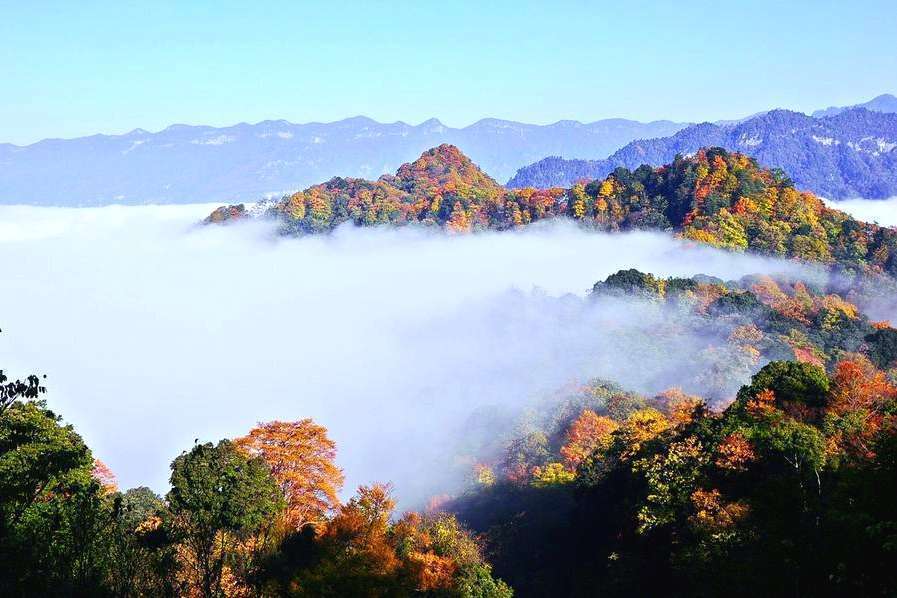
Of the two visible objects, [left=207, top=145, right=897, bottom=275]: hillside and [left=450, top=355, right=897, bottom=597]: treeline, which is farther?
[left=207, top=145, right=897, bottom=275]: hillside

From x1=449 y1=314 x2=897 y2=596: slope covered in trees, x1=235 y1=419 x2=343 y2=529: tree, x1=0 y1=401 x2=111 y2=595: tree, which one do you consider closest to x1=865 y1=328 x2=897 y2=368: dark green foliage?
x1=449 y1=314 x2=897 y2=596: slope covered in trees

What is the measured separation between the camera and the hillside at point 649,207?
337ft

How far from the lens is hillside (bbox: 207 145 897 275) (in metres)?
103

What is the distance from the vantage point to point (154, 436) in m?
89.5

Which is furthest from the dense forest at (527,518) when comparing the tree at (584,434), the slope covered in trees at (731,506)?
the tree at (584,434)

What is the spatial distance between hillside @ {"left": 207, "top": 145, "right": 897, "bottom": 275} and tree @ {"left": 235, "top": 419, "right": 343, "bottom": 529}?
8400 centimetres

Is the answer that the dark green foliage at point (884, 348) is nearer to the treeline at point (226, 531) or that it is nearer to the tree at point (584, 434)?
the tree at point (584, 434)

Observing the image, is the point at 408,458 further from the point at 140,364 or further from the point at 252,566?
the point at 140,364

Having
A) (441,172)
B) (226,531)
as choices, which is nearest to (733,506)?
(226,531)

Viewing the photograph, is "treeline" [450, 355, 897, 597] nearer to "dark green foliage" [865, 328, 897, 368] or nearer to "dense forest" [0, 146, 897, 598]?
"dense forest" [0, 146, 897, 598]

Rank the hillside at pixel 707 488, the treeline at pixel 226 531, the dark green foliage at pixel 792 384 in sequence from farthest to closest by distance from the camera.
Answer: the dark green foliage at pixel 792 384 → the treeline at pixel 226 531 → the hillside at pixel 707 488

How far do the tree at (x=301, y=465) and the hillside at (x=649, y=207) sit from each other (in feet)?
276

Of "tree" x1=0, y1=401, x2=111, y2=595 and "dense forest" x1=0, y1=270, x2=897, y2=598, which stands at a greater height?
"tree" x1=0, y1=401, x2=111, y2=595

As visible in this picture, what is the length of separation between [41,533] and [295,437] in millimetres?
15167
